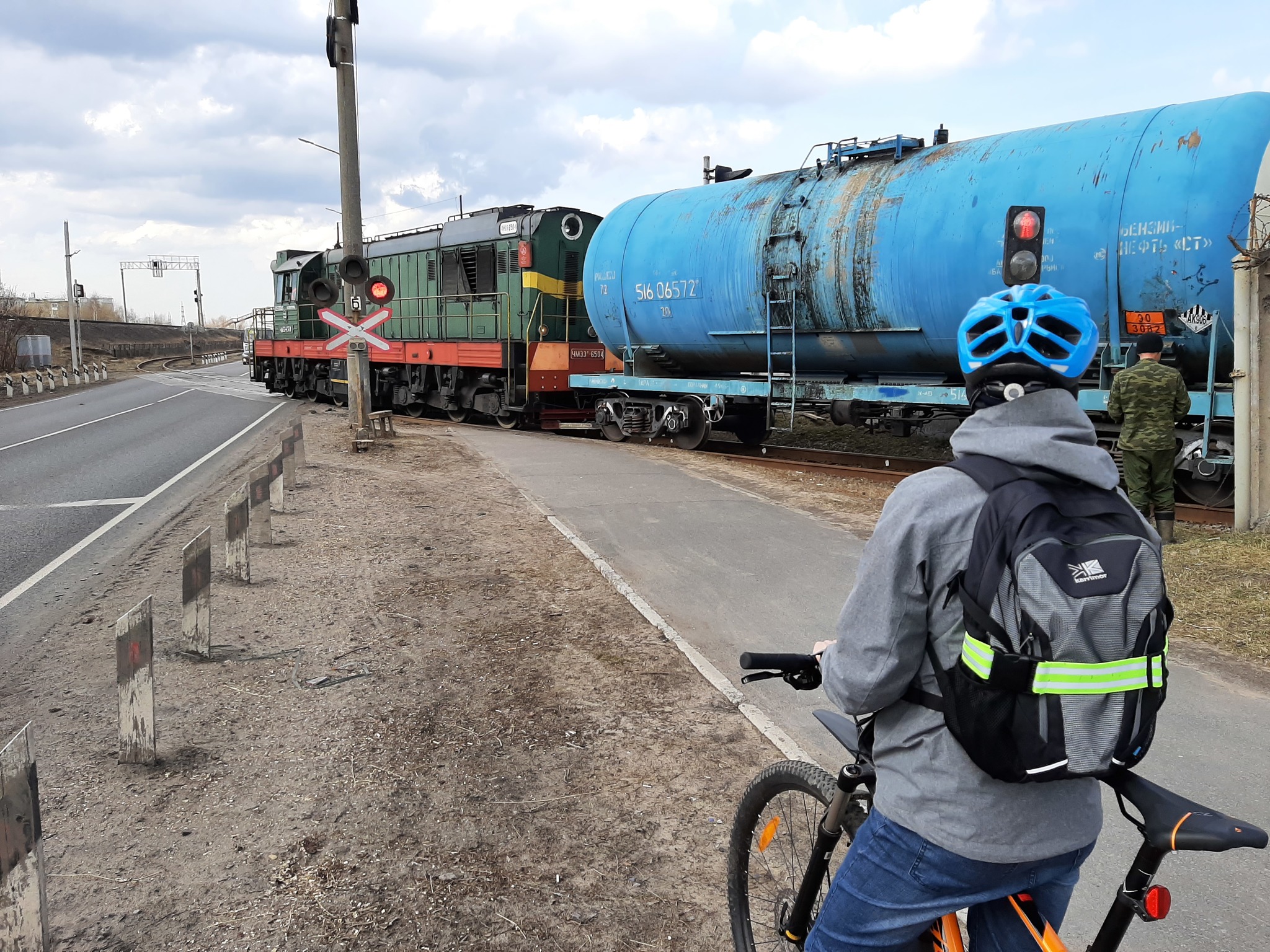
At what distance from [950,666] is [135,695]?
12.4ft

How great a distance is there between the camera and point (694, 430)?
15281mm

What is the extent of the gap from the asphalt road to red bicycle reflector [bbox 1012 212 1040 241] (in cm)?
833

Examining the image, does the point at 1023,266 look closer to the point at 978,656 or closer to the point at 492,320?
the point at 978,656

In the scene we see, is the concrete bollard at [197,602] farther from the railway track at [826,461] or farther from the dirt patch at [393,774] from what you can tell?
the railway track at [826,461]

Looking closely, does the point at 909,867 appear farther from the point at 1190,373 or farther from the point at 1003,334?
the point at 1190,373

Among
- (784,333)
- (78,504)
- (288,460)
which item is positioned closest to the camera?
(288,460)

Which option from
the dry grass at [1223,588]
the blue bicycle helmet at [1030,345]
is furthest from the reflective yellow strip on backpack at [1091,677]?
the dry grass at [1223,588]

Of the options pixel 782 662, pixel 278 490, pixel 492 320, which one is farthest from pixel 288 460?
pixel 782 662

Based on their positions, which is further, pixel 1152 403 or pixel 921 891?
pixel 1152 403

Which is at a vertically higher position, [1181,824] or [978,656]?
[978,656]

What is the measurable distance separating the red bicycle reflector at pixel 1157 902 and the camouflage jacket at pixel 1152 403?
7543 mm

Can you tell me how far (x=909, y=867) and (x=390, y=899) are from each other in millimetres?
2063

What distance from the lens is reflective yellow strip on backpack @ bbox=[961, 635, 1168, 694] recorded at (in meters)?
1.58

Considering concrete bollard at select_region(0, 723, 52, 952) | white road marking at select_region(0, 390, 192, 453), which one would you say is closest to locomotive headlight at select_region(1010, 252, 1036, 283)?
concrete bollard at select_region(0, 723, 52, 952)
